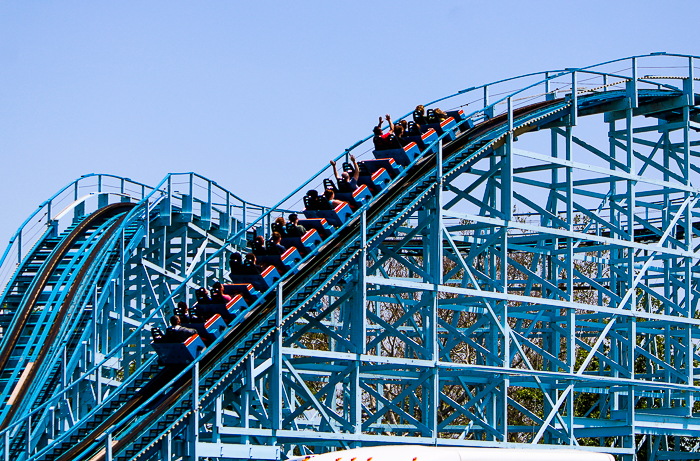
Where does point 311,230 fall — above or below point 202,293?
above

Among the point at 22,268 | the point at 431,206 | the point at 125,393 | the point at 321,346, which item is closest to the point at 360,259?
the point at 431,206

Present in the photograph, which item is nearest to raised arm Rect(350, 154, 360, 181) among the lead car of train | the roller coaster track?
the lead car of train

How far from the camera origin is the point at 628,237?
24188mm

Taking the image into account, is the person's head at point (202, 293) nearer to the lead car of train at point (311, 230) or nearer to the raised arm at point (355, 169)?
the lead car of train at point (311, 230)

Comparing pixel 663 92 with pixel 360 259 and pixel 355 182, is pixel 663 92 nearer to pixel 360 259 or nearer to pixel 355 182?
pixel 355 182

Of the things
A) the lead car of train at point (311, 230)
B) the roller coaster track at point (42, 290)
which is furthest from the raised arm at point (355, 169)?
the roller coaster track at point (42, 290)

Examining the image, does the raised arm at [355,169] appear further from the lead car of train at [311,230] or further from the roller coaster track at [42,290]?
the roller coaster track at [42,290]

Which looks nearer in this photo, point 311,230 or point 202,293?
point 202,293

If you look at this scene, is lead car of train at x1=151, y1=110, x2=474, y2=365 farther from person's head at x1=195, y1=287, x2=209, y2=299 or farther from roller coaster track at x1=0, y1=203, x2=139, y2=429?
roller coaster track at x1=0, y1=203, x2=139, y2=429

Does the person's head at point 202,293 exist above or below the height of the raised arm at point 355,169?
below

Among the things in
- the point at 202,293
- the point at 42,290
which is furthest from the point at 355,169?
the point at 42,290

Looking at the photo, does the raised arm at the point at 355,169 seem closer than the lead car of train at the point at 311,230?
No

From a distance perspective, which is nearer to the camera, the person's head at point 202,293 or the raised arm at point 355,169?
the person's head at point 202,293

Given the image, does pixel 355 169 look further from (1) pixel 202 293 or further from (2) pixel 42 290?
(2) pixel 42 290
